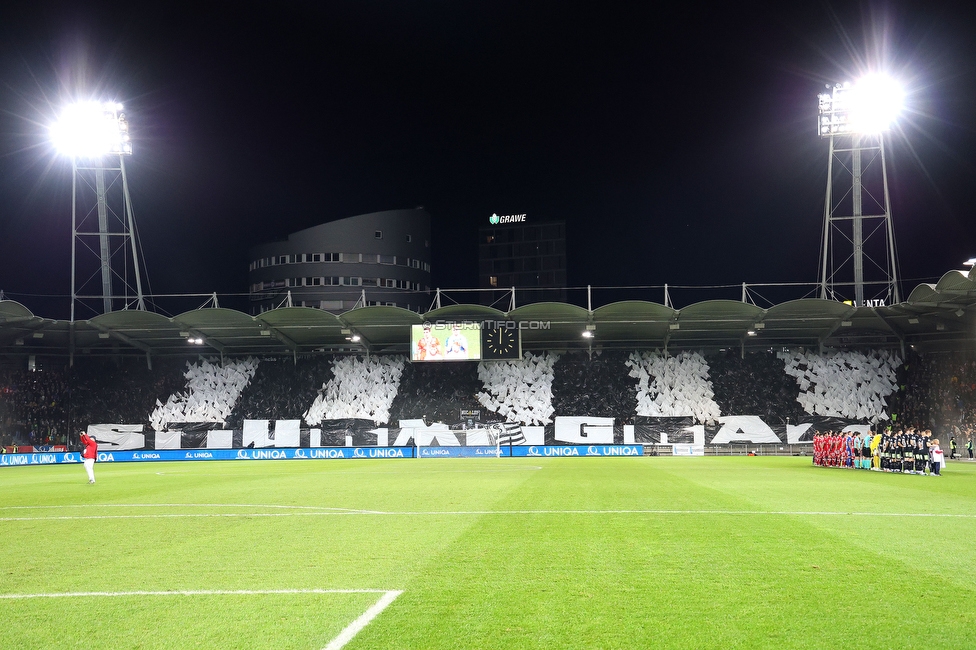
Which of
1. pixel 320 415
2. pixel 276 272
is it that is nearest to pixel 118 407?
pixel 320 415

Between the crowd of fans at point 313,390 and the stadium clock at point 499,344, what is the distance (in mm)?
6579

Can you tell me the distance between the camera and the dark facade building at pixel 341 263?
269 ft

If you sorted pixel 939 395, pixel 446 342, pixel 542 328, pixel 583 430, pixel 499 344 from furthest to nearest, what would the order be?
pixel 583 430 < pixel 542 328 < pixel 446 342 < pixel 499 344 < pixel 939 395

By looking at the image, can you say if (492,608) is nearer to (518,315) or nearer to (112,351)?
(518,315)

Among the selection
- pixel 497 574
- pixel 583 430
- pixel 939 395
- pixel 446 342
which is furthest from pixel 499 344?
pixel 497 574

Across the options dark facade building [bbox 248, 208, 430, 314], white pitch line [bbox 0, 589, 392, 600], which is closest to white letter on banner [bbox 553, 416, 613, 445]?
dark facade building [bbox 248, 208, 430, 314]

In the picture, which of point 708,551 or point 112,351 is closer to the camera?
point 708,551

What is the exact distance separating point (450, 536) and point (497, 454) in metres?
36.6

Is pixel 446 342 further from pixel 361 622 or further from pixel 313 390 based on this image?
pixel 361 622

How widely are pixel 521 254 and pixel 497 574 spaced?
84.8m

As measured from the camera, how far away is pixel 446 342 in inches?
1811

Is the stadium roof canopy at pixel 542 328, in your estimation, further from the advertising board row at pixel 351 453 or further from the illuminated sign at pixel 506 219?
the illuminated sign at pixel 506 219

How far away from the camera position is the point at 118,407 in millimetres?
51969

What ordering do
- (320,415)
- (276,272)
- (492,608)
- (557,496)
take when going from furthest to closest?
(276,272)
(320,415)
(557,496)
(492,608)
